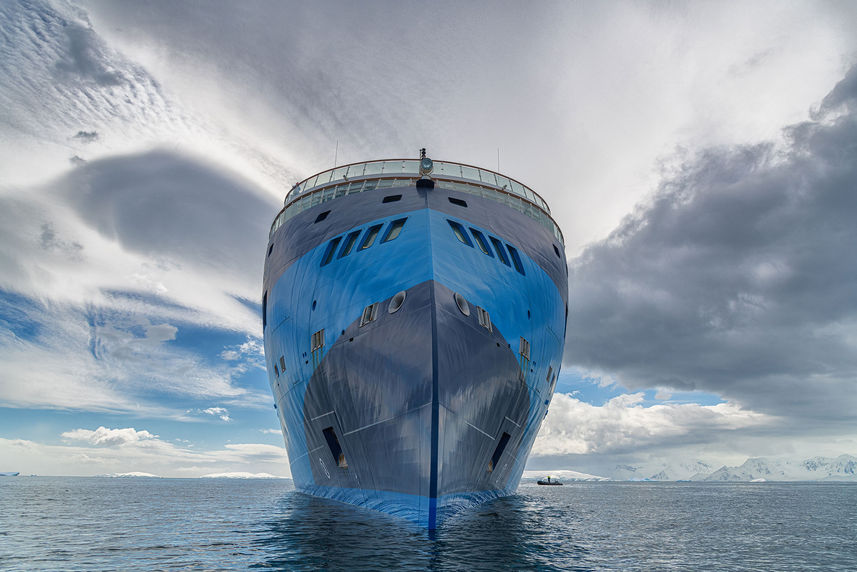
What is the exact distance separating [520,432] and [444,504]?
645 centimetres

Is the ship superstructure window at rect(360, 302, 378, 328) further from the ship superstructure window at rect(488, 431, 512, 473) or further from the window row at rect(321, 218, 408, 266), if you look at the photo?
the ship superstructure window at rect(488, 431, 512, 473)

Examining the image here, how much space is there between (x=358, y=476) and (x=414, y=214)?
8655 mm

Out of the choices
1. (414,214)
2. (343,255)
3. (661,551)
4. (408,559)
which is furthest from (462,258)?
(661,551)

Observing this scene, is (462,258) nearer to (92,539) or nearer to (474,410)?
(474,410)

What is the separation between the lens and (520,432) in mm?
18672

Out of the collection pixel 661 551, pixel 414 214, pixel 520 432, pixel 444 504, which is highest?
pixel 414 214

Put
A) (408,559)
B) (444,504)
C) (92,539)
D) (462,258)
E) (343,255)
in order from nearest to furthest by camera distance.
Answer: (408,559) → (444,504) → (92,539) → (462,258) → (343,255)

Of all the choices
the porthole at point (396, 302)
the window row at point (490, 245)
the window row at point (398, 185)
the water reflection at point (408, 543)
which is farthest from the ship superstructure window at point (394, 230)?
the water reflection at point (408, 543)

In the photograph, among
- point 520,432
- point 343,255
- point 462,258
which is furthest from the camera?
point 520,432

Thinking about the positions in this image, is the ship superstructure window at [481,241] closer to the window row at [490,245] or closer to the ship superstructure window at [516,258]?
the window row at [490,245]

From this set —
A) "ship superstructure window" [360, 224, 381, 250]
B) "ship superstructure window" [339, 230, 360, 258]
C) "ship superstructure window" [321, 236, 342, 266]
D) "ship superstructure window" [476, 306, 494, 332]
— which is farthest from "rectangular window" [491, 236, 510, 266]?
"ship superstructure window" [321, 236, 342, 266]

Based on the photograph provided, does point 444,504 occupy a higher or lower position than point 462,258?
lower

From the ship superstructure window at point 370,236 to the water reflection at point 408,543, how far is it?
8.39 m

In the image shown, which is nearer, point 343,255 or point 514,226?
point 343,255
